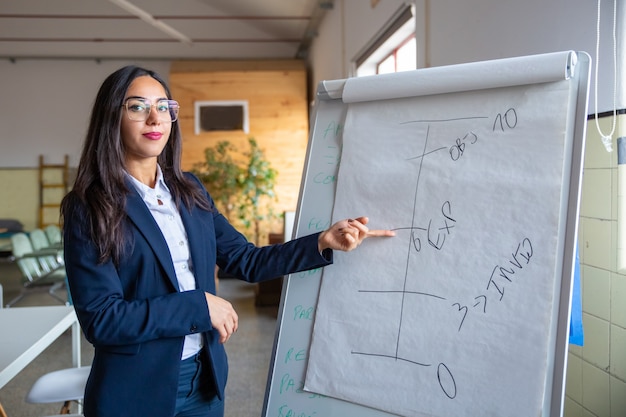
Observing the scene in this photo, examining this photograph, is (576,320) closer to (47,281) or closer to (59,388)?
(59,388)

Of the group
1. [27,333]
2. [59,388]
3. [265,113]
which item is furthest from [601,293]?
[265,113]

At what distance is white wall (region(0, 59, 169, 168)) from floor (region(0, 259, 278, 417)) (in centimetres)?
317

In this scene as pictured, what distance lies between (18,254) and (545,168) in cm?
515

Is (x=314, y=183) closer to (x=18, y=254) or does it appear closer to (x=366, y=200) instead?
(x=366, y=200)

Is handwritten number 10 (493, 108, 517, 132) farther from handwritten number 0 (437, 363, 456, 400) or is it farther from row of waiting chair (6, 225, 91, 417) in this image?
row of waiting chair (6, 225, 91, 417)

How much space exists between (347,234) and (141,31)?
25.8 ft

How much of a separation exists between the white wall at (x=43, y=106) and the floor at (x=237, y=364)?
3168 mm

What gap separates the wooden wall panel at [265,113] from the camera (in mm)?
7578

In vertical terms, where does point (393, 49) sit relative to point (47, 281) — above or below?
above

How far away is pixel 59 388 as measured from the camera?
215 cm

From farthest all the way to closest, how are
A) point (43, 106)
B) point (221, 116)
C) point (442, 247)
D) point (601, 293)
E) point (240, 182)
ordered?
point (43, 106) < point (221, 116) < point (240, 182) < point (601, 293) < point (442, 247)

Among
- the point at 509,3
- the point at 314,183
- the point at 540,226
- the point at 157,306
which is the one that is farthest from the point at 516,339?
the point at 509,3

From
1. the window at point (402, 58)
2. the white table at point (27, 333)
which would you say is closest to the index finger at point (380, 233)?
Answer: the white table at point (27, 333)

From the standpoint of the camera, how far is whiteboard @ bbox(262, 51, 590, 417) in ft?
3.59
